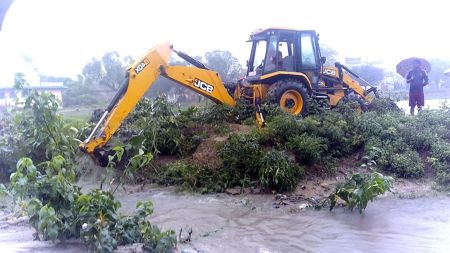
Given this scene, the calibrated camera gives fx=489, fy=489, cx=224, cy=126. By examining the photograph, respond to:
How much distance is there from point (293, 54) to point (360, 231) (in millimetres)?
6204

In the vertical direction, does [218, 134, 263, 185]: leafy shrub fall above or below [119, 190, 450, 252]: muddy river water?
above

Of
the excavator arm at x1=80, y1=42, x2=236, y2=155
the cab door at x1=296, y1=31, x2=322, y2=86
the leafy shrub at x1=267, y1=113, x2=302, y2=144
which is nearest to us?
the excavator arm at x1=80, y1=42, x2=236, y2=155

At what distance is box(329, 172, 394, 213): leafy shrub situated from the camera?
22.9 feet

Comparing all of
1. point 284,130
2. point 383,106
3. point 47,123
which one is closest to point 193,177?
point 284,130

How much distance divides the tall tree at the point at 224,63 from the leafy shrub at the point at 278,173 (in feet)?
40.4

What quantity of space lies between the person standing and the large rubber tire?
3618mm

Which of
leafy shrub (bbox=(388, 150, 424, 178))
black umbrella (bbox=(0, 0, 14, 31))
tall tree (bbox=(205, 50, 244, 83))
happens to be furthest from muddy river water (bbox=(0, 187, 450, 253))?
tall tree (bbox=(205, 50, 244, 83))

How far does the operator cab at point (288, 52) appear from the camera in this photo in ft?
38.9

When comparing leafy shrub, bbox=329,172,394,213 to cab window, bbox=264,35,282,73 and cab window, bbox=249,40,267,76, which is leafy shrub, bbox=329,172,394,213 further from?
cab window, bbox=249,40,267,76

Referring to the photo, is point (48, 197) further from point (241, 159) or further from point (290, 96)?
point (290, 96)

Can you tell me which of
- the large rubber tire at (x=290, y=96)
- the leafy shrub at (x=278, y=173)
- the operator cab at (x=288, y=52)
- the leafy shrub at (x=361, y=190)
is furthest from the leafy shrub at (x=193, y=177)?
the operator cab at (x=288, y=52)

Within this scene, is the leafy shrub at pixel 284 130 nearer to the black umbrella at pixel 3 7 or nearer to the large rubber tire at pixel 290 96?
the large rubber tire at pixel 290 96

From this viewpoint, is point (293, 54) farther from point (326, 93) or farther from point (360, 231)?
point (360, 231)

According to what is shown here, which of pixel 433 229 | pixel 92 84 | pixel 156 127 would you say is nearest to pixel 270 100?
pixel 156 127
